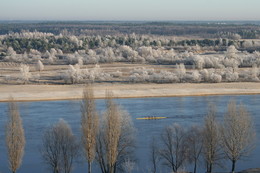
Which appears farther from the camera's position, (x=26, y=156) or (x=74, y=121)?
(x=74, y=121)

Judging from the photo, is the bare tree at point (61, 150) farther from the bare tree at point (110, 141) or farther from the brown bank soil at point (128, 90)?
the brown bank soil at point (128, 90)

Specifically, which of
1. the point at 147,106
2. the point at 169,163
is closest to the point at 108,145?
the point at 169,163

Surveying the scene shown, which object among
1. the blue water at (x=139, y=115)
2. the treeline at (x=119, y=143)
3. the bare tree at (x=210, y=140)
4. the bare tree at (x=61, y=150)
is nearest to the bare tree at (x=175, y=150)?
the treeline at (x=119, y=143)

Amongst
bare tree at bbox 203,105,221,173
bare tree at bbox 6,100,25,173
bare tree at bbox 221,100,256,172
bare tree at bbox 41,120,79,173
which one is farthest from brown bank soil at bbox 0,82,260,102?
bare tree at bbox 6,100,25,173

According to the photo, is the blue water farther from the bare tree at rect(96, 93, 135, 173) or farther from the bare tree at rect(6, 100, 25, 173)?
the bare tree at rect(6, 100, 25, 173)

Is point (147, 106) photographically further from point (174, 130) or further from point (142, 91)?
point (174, 130)

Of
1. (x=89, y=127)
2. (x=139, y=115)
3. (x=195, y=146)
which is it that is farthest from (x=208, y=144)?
(x=139, y=115)

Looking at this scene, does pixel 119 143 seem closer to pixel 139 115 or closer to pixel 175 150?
pixel 175 150
